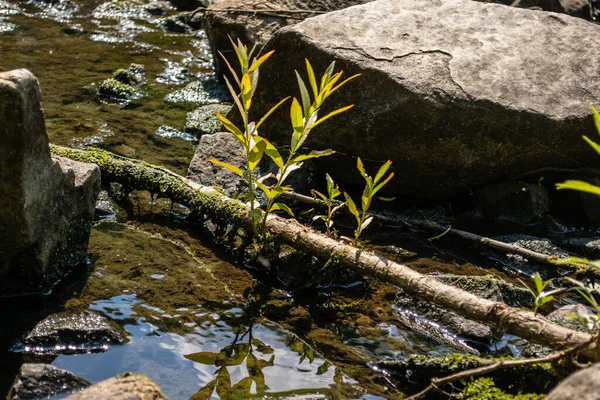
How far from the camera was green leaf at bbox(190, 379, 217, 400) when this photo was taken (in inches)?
133

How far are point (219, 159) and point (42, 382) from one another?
274cm

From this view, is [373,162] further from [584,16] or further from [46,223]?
[584,16]

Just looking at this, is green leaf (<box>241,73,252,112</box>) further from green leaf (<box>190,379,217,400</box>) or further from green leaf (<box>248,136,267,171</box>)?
green leaf (<box>190,379,217,400</box>)

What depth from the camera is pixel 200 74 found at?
815 cm

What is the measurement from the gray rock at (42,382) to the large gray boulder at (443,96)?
117 inches

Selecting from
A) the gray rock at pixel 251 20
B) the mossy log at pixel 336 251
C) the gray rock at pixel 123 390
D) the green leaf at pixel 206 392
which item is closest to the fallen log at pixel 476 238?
the mossy log at pixel 336 251

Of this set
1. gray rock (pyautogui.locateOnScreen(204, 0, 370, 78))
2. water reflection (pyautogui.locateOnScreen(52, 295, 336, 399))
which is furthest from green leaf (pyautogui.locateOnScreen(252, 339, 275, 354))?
gray rock (pyautogui.locateOnScreen(204, 0, 370, 78))

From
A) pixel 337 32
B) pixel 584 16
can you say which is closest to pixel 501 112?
pixel 337 32

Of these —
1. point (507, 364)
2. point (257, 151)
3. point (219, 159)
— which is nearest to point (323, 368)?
point (507, 364)

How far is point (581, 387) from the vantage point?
2318 mm

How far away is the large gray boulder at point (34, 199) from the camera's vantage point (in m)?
3.65

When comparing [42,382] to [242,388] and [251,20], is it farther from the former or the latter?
[251,20]

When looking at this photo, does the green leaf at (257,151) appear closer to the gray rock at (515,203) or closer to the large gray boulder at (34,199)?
the large gray boulder at (34,199)

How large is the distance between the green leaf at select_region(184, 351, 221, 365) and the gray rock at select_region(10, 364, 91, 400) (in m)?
0.56
